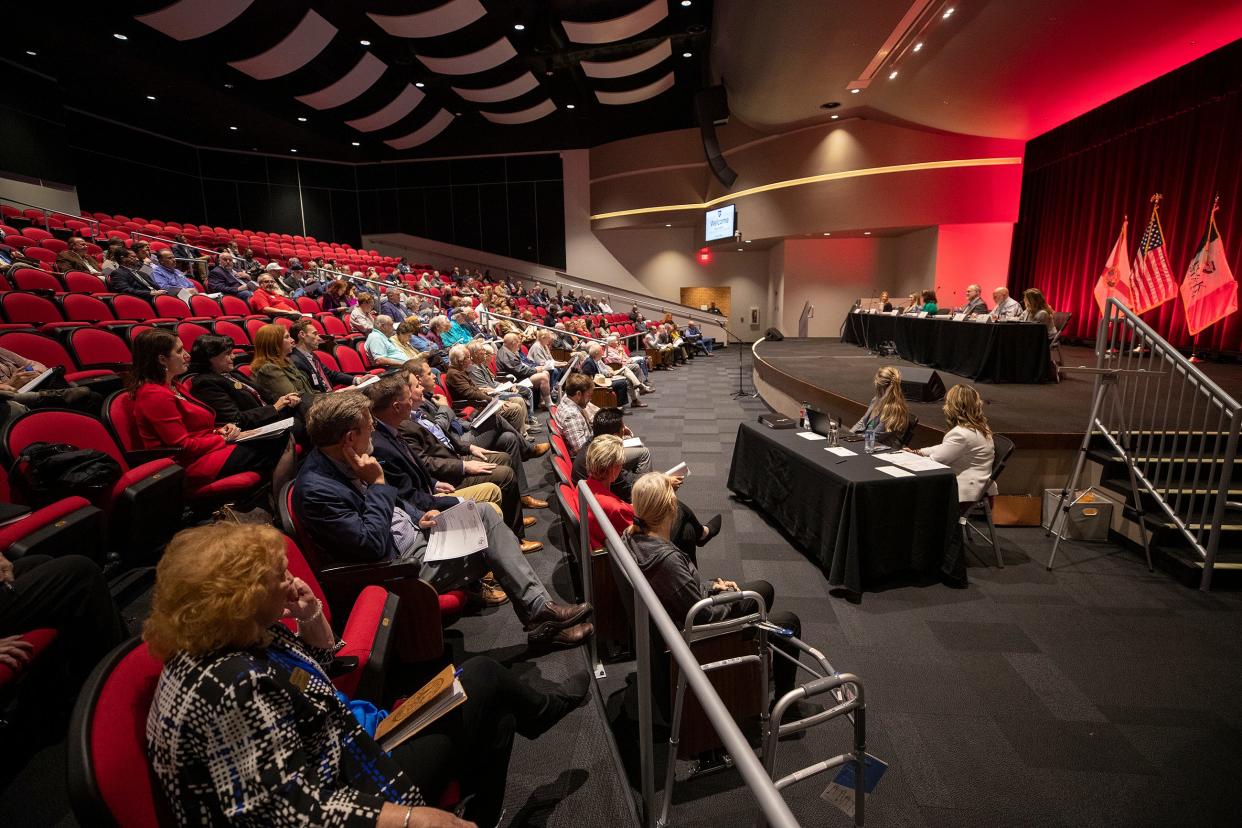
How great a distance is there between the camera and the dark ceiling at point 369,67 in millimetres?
8805

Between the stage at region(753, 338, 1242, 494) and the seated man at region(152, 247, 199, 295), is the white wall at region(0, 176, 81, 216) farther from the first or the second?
the stage at region(753, 338, 1242, 494)

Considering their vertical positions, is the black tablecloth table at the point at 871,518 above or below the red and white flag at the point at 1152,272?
below

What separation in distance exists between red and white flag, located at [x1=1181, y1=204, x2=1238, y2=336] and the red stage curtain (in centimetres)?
16

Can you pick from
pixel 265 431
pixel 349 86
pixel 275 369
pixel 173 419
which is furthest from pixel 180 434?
pixel 349 86

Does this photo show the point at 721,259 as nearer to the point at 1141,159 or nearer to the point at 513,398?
the point at 1141,159

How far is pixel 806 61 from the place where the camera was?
9164 millimetres

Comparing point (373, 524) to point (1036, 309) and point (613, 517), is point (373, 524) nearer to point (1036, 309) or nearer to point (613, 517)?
point (613, 517)

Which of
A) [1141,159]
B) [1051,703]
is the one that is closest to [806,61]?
[1141,159]

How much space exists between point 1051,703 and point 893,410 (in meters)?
2.06

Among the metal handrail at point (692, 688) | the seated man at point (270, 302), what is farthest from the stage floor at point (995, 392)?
the seated man at point (270, 302)

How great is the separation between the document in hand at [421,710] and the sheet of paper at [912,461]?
263 centimetres

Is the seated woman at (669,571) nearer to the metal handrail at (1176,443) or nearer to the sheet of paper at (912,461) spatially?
the sheet of paper at (912,461)

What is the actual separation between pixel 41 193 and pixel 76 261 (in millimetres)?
6872

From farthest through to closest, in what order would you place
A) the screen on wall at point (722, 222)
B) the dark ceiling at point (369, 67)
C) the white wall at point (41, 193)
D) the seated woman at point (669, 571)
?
the screen on wall at point (722, 222)
the white wall at point (41, 193)
the dark ceiling at point (369, 67)
the seated woman at point (669, 571)
